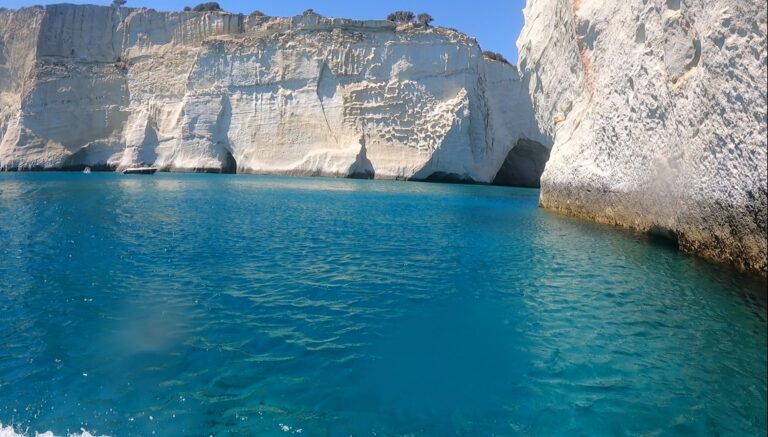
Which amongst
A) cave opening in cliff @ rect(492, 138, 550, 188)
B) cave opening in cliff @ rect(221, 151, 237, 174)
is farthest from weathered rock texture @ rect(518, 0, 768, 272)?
cave opening in cliff @ rect(221, 151, 237, 174)

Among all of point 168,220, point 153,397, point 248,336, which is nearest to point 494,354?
point 248,336

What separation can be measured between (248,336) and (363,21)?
114 ft

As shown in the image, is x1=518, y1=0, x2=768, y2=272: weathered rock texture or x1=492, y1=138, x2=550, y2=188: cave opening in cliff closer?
x1=518, y1=0, x2=768, y2=272: weathered rock texture

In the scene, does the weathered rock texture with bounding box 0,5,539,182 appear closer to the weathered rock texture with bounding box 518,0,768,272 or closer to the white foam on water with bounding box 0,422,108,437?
the weathered rock texture with bounding box 518,0,768,272

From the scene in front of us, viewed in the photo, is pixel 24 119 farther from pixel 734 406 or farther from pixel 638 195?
pixel 734 406

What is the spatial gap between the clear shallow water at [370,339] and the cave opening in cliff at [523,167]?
95.8 feet

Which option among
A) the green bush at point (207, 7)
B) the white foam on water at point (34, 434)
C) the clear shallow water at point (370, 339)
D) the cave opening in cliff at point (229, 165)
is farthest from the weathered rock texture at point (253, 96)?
the white foam on water at point (34, 434)

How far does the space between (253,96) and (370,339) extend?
116 feet

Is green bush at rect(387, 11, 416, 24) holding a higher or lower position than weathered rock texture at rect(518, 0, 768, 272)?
higher

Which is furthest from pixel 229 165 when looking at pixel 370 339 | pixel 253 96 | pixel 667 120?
pixel 370 339

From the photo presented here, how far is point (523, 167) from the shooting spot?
3931 cm

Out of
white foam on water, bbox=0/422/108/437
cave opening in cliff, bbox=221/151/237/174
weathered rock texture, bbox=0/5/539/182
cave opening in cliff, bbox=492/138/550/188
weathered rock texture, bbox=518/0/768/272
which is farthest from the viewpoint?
cave opening in cliff, bbox=221/151/237/174

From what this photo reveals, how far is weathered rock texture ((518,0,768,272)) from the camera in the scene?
19.8ft

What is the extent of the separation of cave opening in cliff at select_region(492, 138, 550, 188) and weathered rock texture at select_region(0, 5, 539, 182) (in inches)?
130
